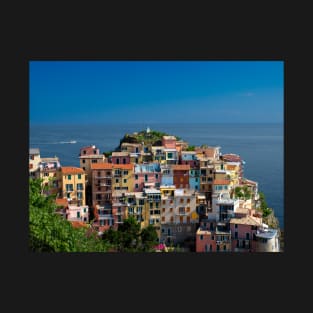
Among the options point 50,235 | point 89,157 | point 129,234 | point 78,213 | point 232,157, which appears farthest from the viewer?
point 232,157

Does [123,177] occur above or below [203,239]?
above

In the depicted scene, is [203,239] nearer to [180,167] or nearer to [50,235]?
[180,167]

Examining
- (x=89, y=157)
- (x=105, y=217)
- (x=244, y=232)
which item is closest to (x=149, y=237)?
(x=105, y=217)

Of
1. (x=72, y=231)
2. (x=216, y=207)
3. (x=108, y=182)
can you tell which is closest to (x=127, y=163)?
(x=108, y=182)

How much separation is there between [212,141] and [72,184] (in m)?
3.60

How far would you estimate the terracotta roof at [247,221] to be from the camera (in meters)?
9.96

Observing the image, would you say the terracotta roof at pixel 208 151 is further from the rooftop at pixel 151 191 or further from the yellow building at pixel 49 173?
the yellow building at pixel 49 173

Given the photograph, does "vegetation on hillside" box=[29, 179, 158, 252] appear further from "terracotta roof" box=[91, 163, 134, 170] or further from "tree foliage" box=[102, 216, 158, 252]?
"terracotta roof" box=[91, 163, 134, 170]

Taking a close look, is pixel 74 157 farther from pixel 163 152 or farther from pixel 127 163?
pixel 163 152

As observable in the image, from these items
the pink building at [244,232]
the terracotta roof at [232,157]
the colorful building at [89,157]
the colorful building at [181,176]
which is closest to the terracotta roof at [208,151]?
the terracotta roof at [232,157]

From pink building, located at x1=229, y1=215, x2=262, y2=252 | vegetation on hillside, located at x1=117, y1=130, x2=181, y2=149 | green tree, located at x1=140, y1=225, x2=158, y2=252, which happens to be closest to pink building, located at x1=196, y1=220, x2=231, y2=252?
pink building, located at x1=229, y1=215, x2=262, y2=252

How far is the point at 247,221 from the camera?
10.1 m

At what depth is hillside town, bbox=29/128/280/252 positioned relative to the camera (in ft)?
33.0

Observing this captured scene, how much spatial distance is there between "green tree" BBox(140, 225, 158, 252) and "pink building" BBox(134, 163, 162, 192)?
1017 millimetres
